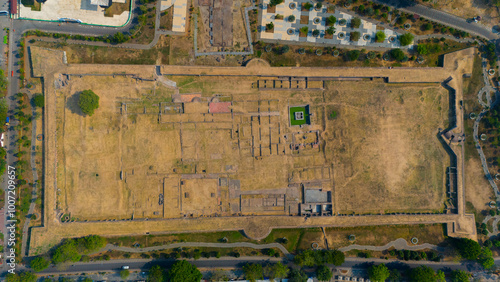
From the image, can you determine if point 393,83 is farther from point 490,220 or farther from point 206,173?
point 206,173

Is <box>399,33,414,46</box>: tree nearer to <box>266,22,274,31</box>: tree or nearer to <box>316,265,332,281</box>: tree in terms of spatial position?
<box>266,22,274,31</box>: tree

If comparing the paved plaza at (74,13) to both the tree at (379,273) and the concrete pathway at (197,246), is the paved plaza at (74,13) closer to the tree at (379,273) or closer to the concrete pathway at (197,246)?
the concrete pathway at (197,246)

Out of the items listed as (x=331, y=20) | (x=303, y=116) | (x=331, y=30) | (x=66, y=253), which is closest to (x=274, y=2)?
(x=331, y=20)

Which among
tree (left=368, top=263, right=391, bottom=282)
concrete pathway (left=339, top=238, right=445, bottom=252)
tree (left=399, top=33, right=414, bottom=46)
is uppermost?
tree (left=399, top=33, right=414, bottom=46)

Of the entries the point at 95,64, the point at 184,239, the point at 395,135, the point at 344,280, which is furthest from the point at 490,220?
the point at 95,64

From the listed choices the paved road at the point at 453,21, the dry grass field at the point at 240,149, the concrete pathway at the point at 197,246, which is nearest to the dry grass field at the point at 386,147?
the dry grass field at the point at 240,149

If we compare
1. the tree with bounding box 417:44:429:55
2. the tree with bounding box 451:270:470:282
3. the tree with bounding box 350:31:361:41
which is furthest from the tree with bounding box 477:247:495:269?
the tree with bounding box 350:31:361:41

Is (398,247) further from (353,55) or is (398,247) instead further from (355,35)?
(355,35)
